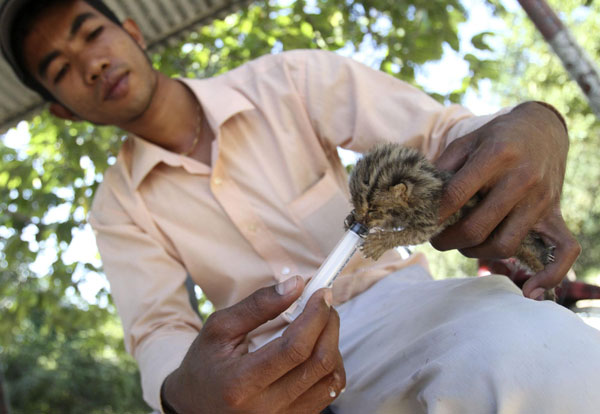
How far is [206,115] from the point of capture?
2826 millimetres

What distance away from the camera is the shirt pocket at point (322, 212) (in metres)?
2.54

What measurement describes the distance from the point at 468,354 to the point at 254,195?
4.77 feet

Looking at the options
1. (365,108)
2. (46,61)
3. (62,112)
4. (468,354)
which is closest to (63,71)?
(46,61)

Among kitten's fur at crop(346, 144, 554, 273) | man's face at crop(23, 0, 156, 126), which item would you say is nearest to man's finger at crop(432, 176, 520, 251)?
kitten's fur at crop(346, 144, 554, 273)

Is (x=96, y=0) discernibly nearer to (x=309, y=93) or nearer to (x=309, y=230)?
(x=309, y=93)

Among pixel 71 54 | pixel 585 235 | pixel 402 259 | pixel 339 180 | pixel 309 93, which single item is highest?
pixel 71 54

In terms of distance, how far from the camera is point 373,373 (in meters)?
1.92

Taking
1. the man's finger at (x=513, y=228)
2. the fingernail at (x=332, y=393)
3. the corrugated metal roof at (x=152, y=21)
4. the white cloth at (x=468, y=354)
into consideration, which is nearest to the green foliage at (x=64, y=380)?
the corrugated metal roof at (x=152, y=21)

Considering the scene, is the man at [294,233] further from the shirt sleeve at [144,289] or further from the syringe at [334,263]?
the syringe at [334,263]

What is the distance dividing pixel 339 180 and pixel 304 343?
148cm

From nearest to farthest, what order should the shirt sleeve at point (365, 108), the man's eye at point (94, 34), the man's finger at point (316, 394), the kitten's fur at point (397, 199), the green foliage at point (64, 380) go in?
the man's finger at point (316, 394), the kitten's fur at point (397, 199), the shirt sleeve at point (365, 108), the man's eye at point (94, 34), the green foliage at point (64, 380)

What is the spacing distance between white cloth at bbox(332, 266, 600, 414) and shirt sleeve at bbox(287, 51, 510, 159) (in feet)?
2.44

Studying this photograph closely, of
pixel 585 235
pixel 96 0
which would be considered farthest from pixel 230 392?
pixel 585 235

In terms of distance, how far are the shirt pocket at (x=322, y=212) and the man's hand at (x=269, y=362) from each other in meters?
0.91
